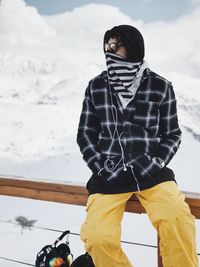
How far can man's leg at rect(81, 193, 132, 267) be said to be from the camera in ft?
4.48

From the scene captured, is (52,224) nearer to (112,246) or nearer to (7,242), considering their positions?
(7,242)

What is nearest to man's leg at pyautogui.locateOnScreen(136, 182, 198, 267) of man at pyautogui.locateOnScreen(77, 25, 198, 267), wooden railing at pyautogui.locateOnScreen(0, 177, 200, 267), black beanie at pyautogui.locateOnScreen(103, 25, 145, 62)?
man at pyautogui.locateOnScreen(77, 25, 198, 267)

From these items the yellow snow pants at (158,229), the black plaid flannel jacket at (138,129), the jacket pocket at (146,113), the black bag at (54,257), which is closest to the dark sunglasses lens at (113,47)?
the black plaid flannel jacket at (138,129)

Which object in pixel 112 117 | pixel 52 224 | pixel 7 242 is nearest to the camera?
pixel 112 117

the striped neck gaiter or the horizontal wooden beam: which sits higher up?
the striped neck gaiter

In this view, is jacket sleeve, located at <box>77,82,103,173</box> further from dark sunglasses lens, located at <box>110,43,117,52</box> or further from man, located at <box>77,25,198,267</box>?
dark sunglasses lens, located at <box>110,43,117,52</box>

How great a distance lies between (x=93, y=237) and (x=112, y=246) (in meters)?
0.08

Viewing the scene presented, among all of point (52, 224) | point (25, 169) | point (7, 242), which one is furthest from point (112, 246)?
point (25, 169)

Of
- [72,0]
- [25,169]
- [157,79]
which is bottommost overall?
[25,169]

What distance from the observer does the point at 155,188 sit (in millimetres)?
1485

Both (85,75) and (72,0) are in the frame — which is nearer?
(72,0)

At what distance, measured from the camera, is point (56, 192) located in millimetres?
1848

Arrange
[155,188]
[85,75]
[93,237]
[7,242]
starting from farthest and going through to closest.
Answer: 1. [85,75]
2. [7,242]
3. [155,188]
4. [93,237]

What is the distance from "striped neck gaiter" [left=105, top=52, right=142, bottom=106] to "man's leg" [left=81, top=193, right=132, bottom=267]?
48cm
